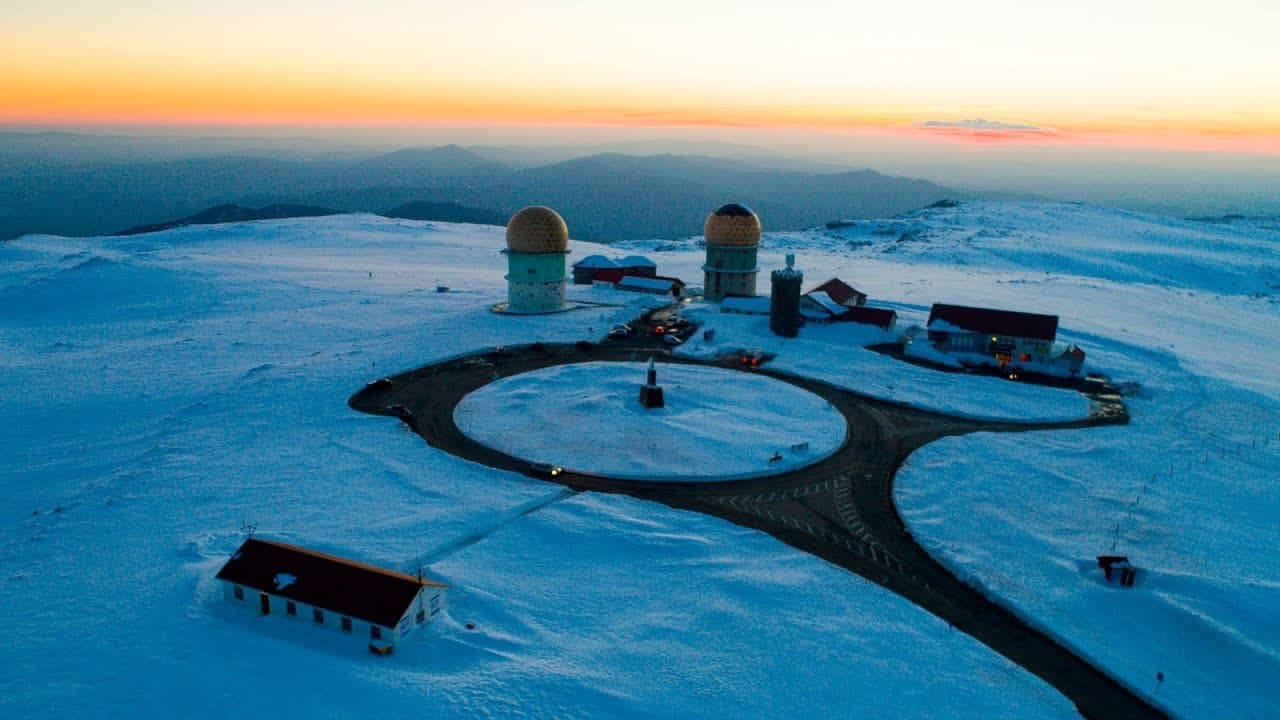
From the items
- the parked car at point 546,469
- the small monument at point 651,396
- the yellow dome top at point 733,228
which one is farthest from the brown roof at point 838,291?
the parked car at point 546,469

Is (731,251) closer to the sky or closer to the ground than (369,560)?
closer to the sky

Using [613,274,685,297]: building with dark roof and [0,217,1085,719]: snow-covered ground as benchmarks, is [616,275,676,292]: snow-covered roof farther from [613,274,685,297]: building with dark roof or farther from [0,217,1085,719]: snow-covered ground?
[0,217,1085,719]: snow-covered ground

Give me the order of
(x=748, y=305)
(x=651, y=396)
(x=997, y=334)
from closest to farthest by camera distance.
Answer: (x=651, y=396) < (x=997, y=334) < (x=748, y=305)

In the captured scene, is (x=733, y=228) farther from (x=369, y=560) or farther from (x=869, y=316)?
(x=369, y=560)

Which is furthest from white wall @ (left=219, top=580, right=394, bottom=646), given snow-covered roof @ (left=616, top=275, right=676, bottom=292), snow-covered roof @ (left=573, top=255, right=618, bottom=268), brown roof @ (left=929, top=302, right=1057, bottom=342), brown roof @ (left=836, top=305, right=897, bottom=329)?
snow-covered roof @ (left=573, top=255, right=618, bottom=268)

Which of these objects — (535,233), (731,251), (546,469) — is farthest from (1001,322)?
(535,233)

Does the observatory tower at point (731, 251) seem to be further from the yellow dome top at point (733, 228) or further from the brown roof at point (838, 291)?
the brown roof at point (838, 291)

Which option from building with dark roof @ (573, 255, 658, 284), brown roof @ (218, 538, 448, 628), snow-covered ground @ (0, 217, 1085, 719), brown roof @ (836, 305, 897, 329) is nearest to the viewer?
snow-covered ground @ (0, 217, 1085, 719)

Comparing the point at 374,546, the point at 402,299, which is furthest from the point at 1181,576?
the point at 402,299
